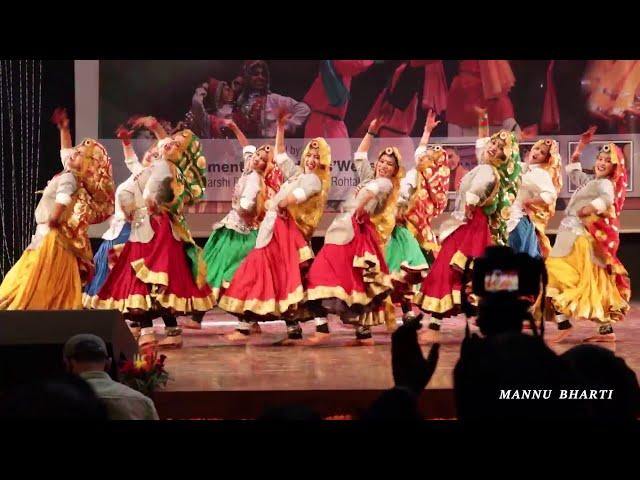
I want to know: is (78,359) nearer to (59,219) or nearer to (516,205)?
(59,219)

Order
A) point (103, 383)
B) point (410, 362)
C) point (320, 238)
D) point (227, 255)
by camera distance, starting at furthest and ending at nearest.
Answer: point (320, 238)
point (227, 255)
point (103, 383)
point (410, 362)

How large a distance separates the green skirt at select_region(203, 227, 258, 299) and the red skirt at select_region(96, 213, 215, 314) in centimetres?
63

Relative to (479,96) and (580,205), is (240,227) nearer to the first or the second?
(580,205)

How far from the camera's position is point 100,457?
254 cm

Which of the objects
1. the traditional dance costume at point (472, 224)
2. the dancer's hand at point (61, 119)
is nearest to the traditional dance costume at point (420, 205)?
the traditional dance costume at point (472, 224)

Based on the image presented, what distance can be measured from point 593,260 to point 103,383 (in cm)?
459

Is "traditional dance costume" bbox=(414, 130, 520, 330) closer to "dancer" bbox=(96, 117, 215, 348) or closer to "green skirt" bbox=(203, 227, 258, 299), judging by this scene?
"green skirt" bbox=(203, 227, 258, 299)

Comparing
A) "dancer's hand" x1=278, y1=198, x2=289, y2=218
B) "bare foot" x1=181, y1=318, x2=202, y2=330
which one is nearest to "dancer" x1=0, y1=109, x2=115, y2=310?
"bare foot" x1=181, y1=318, x2=202, y2=330

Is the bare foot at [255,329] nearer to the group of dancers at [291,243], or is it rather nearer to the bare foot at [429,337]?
the group of dancers at [291,243]

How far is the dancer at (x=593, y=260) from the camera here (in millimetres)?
7457

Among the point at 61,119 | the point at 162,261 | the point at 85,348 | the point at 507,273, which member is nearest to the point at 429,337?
the point at 162,261

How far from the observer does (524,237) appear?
26.0 feet

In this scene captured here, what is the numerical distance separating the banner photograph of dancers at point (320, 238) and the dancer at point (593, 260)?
0.01 meters

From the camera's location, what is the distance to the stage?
5.93 metres
